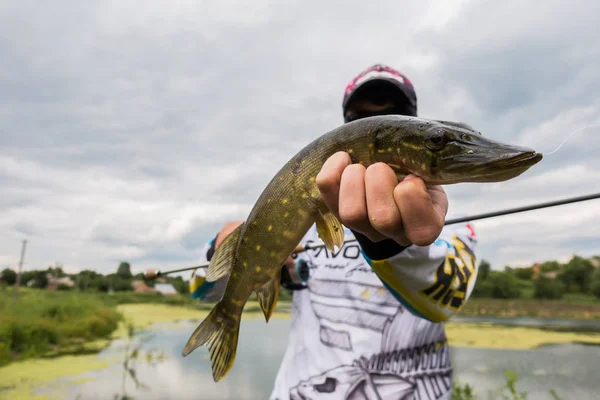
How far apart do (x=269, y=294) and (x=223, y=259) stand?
9.4 inches

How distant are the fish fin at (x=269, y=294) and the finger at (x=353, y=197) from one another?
1.60ft

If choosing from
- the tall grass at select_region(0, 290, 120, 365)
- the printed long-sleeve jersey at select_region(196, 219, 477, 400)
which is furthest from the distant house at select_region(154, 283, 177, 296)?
the printed long-sleeve jersey at select_region(196, 219, 477, 400)

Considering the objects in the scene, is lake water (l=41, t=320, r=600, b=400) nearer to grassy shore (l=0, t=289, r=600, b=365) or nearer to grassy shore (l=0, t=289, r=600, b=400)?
grassy shore (l=0, t=289, r=600, b=400)

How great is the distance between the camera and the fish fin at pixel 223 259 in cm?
155

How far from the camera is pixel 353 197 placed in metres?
1.11

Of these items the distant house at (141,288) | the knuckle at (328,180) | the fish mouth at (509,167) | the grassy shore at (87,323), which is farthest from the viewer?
the distant house at (141,288)

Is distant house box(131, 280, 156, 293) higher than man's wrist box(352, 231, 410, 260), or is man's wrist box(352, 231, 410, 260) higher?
man's wrist box(352, 231, 410, 260)

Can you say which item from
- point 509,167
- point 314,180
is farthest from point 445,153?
point 314,180

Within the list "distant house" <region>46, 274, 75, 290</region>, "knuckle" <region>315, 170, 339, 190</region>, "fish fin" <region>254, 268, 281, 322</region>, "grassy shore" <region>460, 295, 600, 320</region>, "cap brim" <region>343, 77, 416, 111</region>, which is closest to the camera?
"knuckle" <region>315, 170, 339, 190</region>

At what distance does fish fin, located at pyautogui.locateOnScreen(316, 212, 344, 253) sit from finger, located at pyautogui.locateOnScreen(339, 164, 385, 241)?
22 cm

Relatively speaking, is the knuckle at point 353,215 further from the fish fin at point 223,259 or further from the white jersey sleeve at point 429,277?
the fish fin at point 223,259

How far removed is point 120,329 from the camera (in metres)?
14.7

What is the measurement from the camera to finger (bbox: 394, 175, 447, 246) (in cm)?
101

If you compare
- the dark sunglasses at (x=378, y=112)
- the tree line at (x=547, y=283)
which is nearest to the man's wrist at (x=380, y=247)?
the dark sunglasses at (x=378, y=112)
